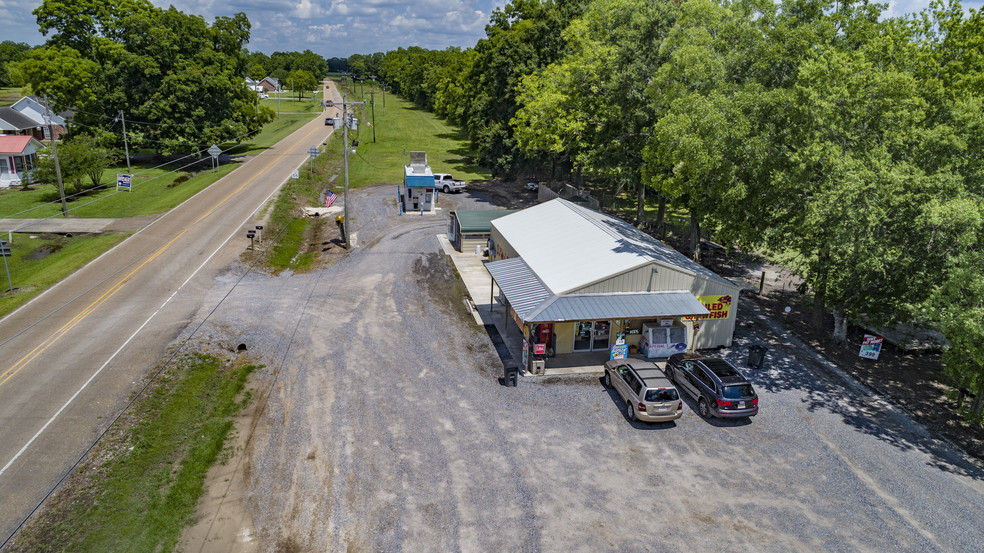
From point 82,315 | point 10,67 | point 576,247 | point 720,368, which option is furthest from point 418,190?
point 10,67

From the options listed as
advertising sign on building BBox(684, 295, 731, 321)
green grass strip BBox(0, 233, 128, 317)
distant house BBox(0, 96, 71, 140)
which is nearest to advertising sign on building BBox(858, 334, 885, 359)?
advertising sign on building BBox(684, 295, 731, 321)

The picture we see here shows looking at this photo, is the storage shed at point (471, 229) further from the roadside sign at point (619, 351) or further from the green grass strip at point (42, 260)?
the green grass strip at point (42, 260)

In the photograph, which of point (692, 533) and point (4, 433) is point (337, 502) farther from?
point (4, 433)

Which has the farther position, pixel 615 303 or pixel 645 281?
pixel 645 281

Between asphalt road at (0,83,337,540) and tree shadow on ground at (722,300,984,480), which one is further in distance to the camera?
tree shadow on ground at (722,300,984,480)

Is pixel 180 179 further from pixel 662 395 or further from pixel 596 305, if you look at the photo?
pixel 662 395

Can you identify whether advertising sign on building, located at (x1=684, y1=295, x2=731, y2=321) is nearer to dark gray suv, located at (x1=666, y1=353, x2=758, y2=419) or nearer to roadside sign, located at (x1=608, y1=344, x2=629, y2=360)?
roadside sign, located at (x1=608, y1=344, x2=629, y2=360)
